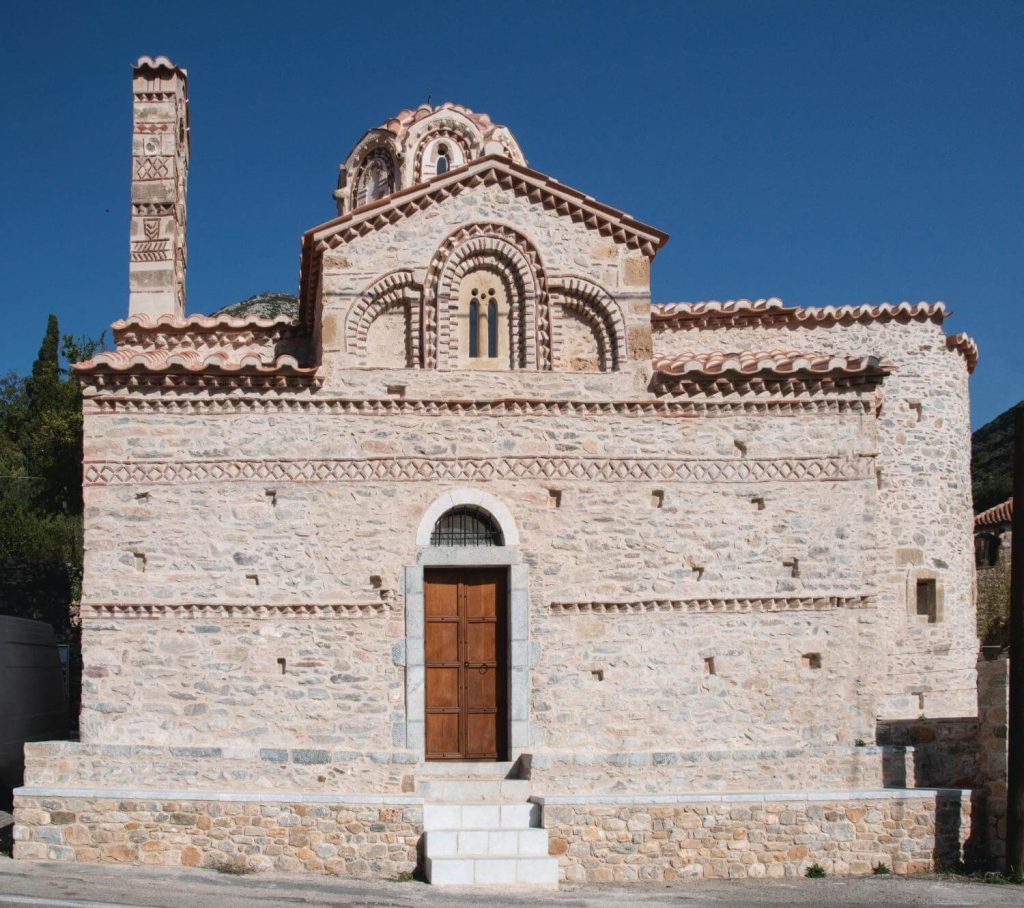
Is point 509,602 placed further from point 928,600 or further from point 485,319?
point 928,600

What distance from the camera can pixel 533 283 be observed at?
13.3 metres

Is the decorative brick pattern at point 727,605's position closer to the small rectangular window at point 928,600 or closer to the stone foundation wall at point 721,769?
the stone foundation wall at point 721,769

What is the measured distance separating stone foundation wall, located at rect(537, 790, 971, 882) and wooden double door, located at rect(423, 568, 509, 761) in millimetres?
1537

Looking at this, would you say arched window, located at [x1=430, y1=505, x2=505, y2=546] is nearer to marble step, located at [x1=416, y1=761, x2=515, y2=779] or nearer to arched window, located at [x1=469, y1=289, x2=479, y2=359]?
arched window, located at [x1=469, y1=289, x2=479, y2=359]

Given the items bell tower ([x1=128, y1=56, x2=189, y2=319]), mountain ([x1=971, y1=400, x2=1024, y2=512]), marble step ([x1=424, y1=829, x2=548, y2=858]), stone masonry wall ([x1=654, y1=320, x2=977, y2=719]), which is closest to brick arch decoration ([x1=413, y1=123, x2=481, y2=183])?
bell tower ([x1=128, y1=56, x2=189, y2=319])

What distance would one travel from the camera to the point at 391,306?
43.6 feet

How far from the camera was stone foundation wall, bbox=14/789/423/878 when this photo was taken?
1122 cm

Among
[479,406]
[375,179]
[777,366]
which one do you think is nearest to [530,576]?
[479,406]

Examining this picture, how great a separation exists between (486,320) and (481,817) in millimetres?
5545

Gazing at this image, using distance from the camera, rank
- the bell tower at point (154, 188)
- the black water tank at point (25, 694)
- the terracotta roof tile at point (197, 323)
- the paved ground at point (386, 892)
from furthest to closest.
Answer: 1. the bell tower at point (154, 188)
2. the terracotta roof tile at point (197, 323)
3. the black water tank at point (25, 694)
4. the paved ground at point (386, 892)

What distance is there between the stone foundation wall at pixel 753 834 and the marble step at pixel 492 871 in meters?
0.35

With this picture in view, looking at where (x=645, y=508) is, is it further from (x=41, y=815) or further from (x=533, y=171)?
(x=41, y=815)

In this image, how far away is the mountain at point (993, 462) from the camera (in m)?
36.8

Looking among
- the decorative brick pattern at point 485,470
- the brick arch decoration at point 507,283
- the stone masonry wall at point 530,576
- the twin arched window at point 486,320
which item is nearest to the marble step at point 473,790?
the stone masonry wall at point 530,576
